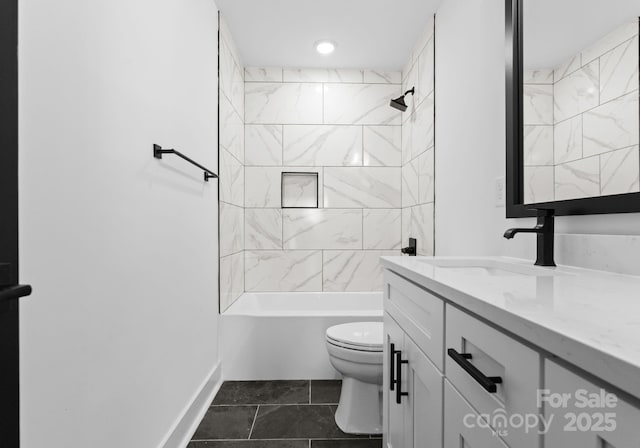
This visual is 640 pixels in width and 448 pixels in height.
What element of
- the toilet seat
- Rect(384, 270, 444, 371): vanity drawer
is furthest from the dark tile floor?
Rect(384, 270, 444, 371): vanity drawer

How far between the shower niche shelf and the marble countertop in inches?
82.2

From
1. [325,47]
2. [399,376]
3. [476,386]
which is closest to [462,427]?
[476,386]

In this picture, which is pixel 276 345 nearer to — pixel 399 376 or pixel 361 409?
pixel 361 409

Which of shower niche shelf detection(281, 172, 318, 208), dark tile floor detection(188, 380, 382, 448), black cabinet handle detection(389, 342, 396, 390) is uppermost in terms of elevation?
shower niche shelf detection(281, 172, 318, 208)

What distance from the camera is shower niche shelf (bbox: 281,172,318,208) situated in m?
3.02

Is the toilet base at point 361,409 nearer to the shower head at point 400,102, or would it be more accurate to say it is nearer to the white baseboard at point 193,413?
the white baseboard at point 193,413

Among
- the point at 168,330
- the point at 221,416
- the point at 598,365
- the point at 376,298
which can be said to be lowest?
the point at 221,416

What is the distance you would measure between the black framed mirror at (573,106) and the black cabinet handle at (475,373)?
0.61 meters

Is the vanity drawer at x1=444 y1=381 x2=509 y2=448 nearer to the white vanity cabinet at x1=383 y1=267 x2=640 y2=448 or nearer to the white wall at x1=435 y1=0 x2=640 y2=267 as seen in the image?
the white vanity cabinet at x1=383 y1=267 x2=640 y2=448

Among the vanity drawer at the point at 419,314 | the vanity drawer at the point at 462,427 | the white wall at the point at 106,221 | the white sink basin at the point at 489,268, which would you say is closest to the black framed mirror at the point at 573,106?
the white sink basin at the point at 489,268

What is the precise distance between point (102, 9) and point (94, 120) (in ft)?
1.08

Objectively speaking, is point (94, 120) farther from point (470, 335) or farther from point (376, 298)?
point (376, 298)

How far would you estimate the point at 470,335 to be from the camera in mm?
670

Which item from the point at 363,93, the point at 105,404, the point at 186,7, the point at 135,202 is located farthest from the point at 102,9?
the point at 363,93
